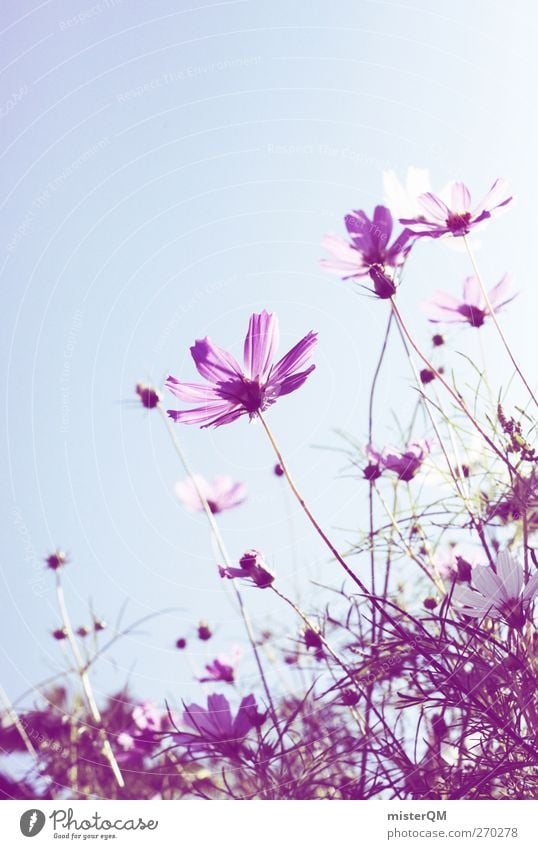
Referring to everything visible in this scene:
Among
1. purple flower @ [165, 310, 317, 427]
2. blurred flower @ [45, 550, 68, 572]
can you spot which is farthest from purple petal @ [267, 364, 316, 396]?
blurred flower @ [45, 550, 68, 572]

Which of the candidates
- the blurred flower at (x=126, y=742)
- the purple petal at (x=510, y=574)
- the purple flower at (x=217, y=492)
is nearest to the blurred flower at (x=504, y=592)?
the purple petal at (x=510, y=574)

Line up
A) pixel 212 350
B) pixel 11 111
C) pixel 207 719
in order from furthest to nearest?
pixel 11 111 → pixel 207 719 → pixel 212 350

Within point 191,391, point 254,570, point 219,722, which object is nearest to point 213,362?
point 191,391

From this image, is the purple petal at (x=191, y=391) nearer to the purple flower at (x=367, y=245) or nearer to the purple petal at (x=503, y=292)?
the purple flower at (x=367, y=245)

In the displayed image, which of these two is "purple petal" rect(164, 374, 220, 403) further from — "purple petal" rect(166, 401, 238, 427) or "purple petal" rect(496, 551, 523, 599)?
"purple petal" rect(496, 551, 523, 599)

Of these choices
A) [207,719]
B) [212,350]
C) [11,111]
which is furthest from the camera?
[11,111]
